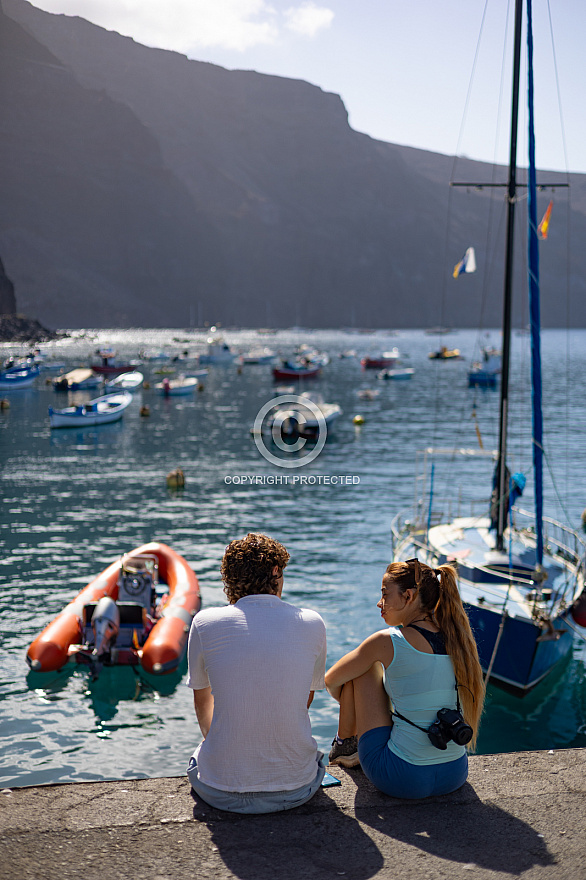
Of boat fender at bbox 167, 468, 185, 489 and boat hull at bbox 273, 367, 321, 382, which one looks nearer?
boat fender at bbox 167, 468, 185, 489

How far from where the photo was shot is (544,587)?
40.7ft

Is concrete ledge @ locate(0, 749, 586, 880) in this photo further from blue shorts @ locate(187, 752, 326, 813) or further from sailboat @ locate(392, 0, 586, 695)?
sailboat @ locate(392, 0, 586, 695)

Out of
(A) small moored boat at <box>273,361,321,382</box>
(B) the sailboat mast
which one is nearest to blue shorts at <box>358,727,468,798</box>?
(B) the sailboat mast

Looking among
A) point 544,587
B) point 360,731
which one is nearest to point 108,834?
point 360,731

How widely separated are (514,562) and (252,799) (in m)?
9.90

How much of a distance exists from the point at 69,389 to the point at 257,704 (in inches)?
2619

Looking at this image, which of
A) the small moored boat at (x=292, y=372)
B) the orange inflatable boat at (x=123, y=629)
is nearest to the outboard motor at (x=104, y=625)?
the orange inflatable boat at (x=123, y=629)

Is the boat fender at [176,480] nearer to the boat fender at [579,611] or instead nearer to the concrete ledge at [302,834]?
the boat fender at [579,611]

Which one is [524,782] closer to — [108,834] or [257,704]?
[257,704]

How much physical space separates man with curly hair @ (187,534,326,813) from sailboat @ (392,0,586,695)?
5.71m

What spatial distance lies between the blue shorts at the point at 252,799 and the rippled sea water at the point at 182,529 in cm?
627

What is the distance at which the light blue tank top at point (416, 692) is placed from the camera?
4344mm

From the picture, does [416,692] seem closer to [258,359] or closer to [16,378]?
[16,378]

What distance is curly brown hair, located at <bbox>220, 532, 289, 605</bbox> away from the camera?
4.10 meters
